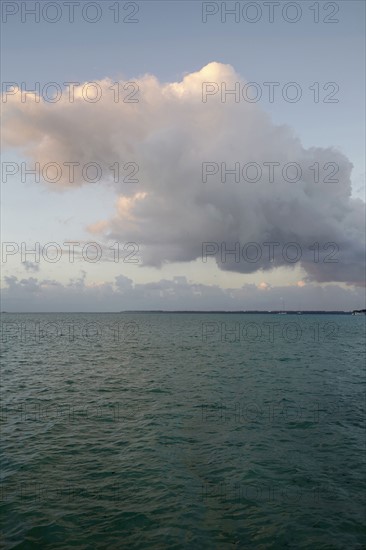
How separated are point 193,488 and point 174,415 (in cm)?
1035

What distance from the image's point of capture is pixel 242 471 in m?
16.4

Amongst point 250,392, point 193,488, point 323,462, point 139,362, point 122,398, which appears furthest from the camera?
point 139,362

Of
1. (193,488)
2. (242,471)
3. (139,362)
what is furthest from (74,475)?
(139,362)

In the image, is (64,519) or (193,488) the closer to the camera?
(64,519)

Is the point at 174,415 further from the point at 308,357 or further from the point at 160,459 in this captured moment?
the point at 308,357

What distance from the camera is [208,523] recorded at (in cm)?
1247

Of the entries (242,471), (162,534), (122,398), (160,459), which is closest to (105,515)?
(162,534)

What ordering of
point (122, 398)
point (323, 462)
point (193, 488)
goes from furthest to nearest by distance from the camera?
point (122, 398)
point (323, 462)
point (193, 488)

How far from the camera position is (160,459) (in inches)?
694

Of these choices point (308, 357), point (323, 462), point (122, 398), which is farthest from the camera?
point (308, 357)

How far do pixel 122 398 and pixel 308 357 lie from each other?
4144 cm

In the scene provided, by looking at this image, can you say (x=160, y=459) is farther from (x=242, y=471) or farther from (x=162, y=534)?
(x=162, y=534)

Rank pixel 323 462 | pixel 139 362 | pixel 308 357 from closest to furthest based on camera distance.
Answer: pixel 323 462 → pixel 139 362 → pixel 308 357

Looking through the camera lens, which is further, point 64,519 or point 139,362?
point 139,362
